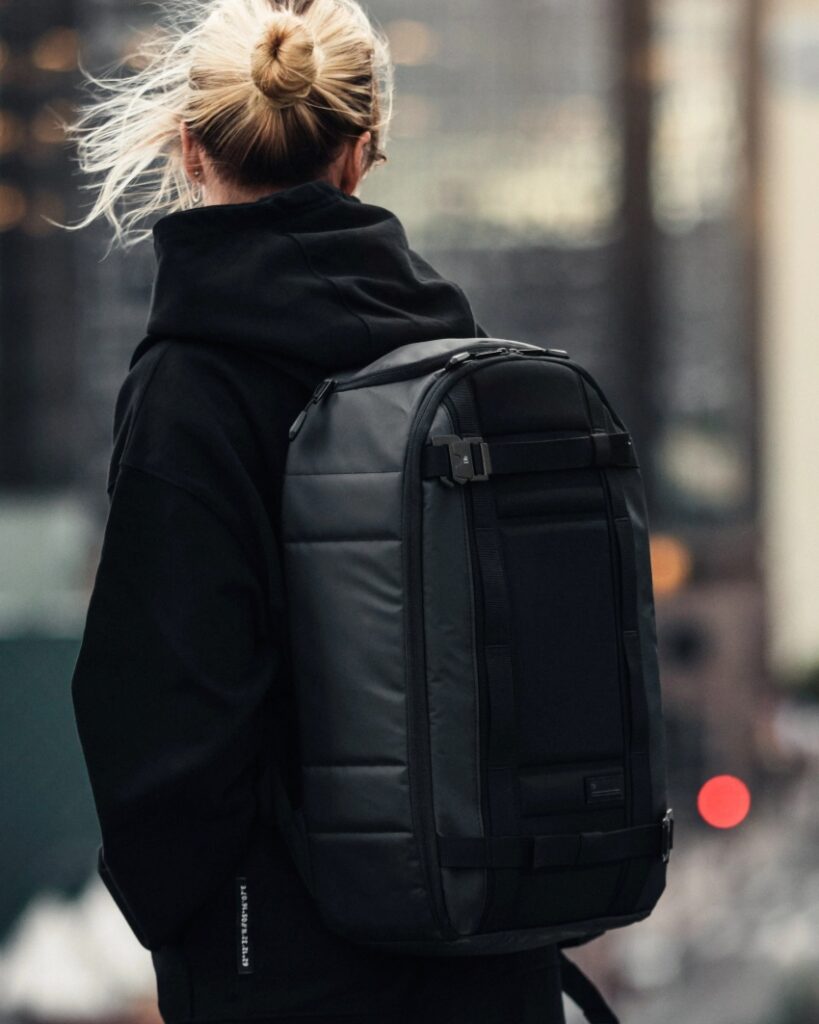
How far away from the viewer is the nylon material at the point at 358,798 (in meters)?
1.86

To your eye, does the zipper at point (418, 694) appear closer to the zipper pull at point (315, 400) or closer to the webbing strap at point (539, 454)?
the webbing strap at point (539, 454)

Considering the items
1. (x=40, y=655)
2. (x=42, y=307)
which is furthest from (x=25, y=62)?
(x=40, y=655)

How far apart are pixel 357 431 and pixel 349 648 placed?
0.76ft

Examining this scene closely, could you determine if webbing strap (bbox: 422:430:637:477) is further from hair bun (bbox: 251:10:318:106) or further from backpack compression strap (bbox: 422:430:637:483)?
hair bun (bbox: 251:10:318:106)

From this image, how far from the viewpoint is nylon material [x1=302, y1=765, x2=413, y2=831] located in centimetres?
186

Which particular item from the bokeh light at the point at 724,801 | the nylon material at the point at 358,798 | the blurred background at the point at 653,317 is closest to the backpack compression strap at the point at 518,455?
the nylon material at the point at 358,798

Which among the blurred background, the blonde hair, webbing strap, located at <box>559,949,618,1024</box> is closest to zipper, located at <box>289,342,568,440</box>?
the blonde hair

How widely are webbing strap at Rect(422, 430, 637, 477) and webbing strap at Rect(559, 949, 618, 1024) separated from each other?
2.23ft

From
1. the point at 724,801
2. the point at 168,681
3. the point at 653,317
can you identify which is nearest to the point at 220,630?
the point at 168,681

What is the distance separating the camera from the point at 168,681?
187cm

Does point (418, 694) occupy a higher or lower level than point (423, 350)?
lower

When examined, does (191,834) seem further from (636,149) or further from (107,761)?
(636,149)

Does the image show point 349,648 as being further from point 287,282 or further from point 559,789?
→ point 287,282

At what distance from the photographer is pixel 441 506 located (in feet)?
6.12
